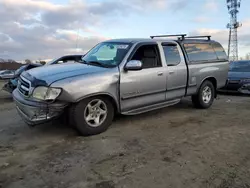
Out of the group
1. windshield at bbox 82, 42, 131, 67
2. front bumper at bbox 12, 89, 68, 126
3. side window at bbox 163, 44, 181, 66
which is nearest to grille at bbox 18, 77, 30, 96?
front bumper at bbox 12, 89, 68, 126

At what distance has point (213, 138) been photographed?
470 cm

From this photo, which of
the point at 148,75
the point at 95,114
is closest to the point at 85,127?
the point at 95,114

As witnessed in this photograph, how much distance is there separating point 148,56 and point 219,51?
2894mm

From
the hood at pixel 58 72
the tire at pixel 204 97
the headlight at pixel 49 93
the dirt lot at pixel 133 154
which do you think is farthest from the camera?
the tire at pixel 204 97

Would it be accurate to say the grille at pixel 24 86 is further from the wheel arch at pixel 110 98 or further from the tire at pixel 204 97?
the tire at pixel 204 97

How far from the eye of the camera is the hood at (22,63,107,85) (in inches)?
178

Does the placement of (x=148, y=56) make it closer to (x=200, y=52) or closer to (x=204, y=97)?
(x=200, y=52)

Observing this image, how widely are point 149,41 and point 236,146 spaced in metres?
2.89

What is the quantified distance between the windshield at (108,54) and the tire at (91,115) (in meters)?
0.84

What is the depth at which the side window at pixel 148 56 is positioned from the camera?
568cm

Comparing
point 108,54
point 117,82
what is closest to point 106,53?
point 108,54

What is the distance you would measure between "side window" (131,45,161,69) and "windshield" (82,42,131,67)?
0.90 feet

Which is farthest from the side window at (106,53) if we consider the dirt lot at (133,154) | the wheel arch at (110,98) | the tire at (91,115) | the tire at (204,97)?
the tire at (204,97)

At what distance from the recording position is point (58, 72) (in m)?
4.76
